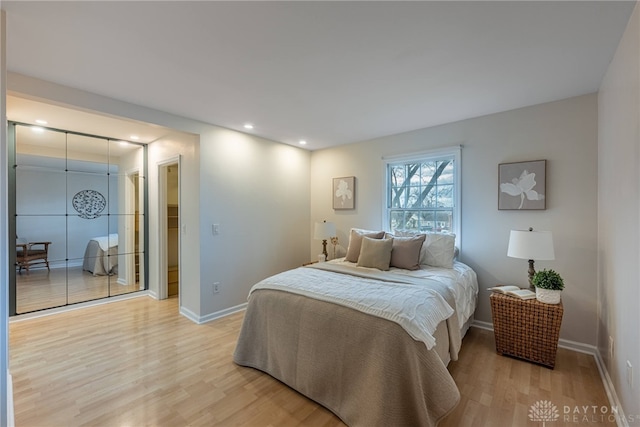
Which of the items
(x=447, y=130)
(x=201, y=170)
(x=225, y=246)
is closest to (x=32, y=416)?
(x=225, y=246)

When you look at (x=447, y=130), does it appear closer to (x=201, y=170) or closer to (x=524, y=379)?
(x=524, y=379)

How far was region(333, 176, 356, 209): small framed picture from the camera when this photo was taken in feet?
13.7

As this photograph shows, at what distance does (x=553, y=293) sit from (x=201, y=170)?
148 inches

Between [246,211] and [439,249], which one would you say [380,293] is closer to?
[439,249]

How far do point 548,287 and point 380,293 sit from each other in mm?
1537

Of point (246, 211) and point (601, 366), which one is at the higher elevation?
point (246, 211)

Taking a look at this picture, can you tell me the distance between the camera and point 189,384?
6.86ft

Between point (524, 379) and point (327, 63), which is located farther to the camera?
point (524, 379)

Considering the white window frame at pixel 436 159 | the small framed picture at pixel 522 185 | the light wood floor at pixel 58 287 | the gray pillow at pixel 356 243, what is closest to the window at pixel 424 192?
the white window frame at pixel 436 159

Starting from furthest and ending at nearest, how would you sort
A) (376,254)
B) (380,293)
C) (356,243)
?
(356,243) → (376,254) → (380,293)

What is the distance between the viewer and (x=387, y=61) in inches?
76.6

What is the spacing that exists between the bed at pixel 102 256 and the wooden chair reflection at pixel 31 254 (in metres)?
0.41

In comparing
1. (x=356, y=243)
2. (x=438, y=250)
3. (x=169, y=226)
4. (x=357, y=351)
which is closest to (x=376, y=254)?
(x=356, y=243)

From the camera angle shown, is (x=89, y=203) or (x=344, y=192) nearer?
(x=89, y=203)
